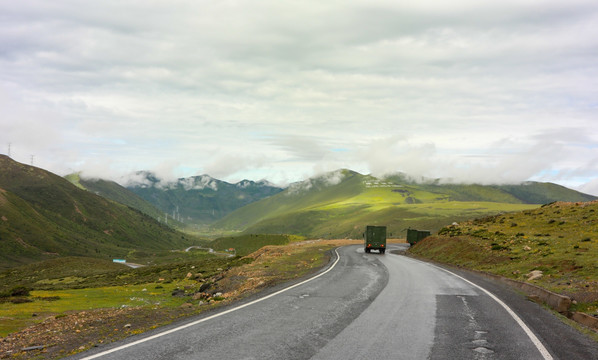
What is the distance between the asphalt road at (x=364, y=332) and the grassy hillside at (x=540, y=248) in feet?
17.1

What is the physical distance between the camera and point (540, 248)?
3300cm

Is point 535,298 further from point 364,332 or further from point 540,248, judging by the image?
point 540,248

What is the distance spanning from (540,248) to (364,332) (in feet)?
94.1

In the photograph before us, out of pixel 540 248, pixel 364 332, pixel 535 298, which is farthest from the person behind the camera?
pixel 540 248

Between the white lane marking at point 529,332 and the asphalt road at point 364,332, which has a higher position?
the white lane marking at point 529,332

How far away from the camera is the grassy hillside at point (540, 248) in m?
21.9

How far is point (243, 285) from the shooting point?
78.2ft

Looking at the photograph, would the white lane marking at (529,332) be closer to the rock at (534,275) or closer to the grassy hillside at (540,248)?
the grassy hillside at (540,248)

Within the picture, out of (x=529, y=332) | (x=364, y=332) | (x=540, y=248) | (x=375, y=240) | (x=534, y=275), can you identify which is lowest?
(x=364, y=332)

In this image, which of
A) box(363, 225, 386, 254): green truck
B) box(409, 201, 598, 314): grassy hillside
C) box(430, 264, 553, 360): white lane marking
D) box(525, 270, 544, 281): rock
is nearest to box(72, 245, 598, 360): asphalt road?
box(430, 264, 553, 360): white lane marking

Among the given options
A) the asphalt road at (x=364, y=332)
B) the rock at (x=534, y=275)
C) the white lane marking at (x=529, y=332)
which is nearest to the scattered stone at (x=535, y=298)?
the asphalt road at (x=364, y=332)

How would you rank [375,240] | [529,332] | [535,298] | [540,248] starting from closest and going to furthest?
[529,332] < [535,298] < [540,248] < [375,240]

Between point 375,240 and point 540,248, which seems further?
point 375,240

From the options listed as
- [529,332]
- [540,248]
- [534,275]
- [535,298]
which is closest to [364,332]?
[529,332]
